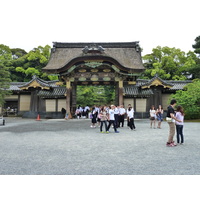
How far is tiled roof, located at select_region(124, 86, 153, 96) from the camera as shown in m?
20.8

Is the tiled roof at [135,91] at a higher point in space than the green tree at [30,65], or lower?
lower

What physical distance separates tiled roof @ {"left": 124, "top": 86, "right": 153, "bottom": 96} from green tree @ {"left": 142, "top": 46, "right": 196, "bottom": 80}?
45.3 feet

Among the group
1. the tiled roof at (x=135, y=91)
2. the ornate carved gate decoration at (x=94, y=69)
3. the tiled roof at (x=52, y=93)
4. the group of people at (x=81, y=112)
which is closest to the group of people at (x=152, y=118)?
the ornate carved gate decoration at (x=94, y=69)

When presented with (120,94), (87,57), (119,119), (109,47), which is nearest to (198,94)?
(120,94)

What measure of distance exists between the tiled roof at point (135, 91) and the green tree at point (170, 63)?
13.8 meters

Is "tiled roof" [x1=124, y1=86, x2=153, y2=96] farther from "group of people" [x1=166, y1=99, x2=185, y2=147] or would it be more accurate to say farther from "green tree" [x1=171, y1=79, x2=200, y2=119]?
"group of people" [x1=166, y1=99, x2=185, y2=147]

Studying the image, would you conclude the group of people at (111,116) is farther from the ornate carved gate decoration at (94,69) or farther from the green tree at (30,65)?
the green tree at (30,65)

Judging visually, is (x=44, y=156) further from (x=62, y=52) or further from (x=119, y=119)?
(x=62, y=52)

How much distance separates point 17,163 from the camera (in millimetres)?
4230

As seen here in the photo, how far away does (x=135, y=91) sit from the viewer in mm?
21438

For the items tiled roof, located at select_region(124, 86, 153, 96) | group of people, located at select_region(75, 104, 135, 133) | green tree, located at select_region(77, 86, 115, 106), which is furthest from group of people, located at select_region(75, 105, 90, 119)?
green tree, located at select_region(77, 86, 115, 106)

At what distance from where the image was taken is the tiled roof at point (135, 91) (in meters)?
20.8

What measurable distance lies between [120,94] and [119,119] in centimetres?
717

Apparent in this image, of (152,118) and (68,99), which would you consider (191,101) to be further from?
(68,99)
